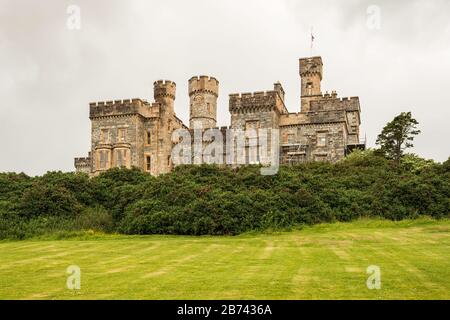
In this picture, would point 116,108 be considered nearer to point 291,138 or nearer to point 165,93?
point 165,93

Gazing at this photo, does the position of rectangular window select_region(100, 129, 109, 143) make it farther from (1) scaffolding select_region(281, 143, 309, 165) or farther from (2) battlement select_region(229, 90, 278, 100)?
(1) scaffolding select_region(281, 143, 309, 165)

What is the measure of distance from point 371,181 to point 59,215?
19.1 meters

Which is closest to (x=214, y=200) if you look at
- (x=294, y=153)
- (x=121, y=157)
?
(x=294, y=153)

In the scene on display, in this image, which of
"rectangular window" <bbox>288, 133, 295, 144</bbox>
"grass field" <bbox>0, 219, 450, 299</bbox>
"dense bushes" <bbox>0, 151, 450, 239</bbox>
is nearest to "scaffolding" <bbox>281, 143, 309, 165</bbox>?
"rectangular window" <bbox>288, 133, 295, 144</bbox>

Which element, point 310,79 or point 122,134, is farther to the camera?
point 310,79

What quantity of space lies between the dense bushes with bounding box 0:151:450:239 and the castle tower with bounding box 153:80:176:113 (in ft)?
57.3

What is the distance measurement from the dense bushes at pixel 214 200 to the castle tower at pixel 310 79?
1891 cm

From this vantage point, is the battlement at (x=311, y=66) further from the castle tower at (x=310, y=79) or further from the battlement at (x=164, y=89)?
the battlement at (x=164, y=89)

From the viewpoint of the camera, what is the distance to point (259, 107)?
4484cm

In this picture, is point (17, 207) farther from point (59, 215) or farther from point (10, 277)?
point (10, 277)

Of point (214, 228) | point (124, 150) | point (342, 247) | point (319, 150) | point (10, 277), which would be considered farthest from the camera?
point (124, 150)

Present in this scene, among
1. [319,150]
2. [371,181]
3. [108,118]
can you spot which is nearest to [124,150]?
[108,118]

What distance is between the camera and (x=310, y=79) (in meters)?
53.1

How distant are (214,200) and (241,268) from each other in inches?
551
